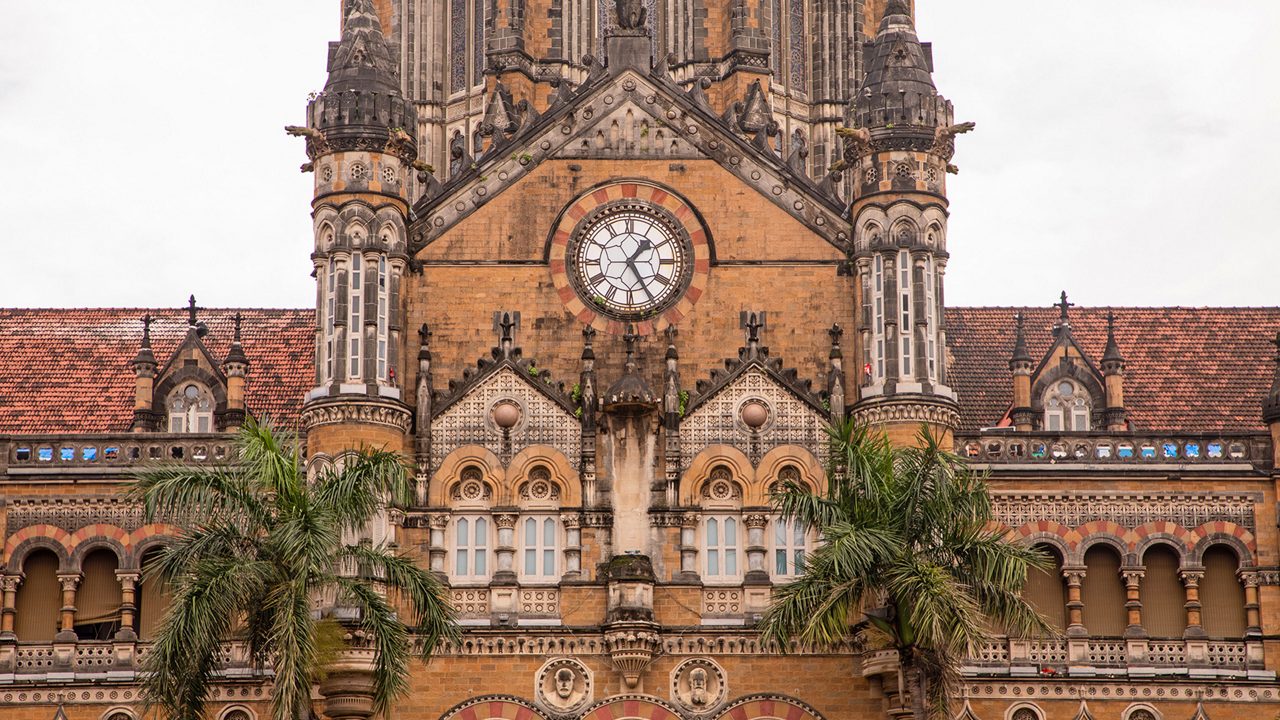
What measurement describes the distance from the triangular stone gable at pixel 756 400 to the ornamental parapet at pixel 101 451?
1079cm

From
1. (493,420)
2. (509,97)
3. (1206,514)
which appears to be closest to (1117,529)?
(1206,514)

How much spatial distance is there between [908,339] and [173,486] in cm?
1741

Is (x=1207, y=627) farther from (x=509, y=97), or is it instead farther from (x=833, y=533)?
(x=509, y=97)

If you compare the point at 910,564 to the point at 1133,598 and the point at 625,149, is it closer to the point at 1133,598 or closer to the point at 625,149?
the point at 1133,598

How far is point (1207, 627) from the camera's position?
54.4 metres

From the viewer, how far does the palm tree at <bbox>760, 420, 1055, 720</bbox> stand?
44.7 meters

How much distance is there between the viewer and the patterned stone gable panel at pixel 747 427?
53.3 metres

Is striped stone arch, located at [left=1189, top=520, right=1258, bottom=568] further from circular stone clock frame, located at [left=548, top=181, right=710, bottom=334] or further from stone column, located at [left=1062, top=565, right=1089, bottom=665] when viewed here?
circular stone clock frame, located at [left=548, top=181, right=710, bottom=334]

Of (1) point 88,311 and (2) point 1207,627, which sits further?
(1) point 88,311

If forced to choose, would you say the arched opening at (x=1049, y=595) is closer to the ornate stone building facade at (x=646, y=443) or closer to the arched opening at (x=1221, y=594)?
the ornate stone building facade at (x=646, y=443)

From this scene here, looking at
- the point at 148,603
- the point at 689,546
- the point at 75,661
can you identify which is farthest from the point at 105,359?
the point at 689,546

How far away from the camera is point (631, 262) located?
54.8m

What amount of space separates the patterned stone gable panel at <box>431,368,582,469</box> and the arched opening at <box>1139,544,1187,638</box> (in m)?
13.6

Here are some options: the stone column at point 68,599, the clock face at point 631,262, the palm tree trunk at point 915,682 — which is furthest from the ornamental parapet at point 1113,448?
the stone column at point 68,599
